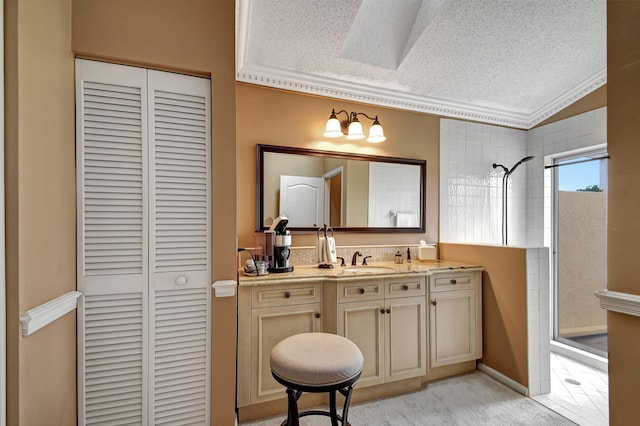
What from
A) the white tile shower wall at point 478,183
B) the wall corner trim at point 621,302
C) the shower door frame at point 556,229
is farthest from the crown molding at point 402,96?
the wall corner trim at point 621,302

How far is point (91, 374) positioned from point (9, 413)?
450mm

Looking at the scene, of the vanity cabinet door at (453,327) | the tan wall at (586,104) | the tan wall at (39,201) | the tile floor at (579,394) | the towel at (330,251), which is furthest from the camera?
the tan wall at (586,104)

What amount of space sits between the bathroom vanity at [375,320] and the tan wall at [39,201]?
0.87 metres

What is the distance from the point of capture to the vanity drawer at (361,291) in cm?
207

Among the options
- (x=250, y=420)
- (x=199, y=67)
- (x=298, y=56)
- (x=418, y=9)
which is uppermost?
(x=418, y=9)

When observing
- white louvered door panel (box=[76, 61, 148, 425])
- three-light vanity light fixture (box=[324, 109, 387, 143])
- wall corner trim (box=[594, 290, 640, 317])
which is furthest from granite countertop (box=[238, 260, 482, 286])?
three-light vanity light fixture (box=[324, 109, 387, 143])

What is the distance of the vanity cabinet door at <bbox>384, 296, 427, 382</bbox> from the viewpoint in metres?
2.19

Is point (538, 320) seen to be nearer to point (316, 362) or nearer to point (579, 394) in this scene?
point (579, 394)

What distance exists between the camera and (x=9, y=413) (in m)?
1.04

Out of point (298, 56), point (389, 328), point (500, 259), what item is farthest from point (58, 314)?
point (500, 259)

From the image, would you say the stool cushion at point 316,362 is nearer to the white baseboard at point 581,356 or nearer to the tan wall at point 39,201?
the tan wall at point 39,201

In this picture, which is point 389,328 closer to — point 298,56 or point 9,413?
point 9,413

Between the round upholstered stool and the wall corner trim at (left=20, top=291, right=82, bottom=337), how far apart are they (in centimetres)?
92

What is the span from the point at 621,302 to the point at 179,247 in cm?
212
